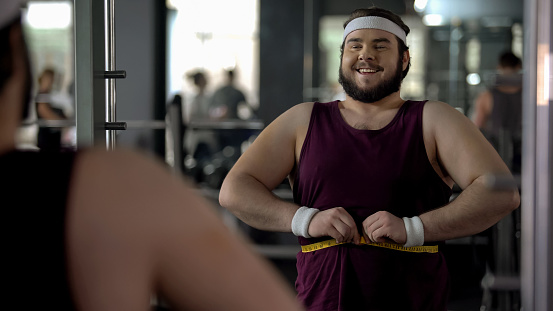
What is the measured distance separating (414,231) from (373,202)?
12 cm

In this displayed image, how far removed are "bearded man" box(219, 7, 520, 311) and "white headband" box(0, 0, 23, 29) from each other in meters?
1.05

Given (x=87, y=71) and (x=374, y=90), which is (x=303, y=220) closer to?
(x=374, y=90)

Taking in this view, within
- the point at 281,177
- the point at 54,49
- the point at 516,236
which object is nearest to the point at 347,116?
the point at 281,177

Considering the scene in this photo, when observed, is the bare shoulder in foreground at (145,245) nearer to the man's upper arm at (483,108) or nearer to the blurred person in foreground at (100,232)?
the blurred person in foreground at (100,232)

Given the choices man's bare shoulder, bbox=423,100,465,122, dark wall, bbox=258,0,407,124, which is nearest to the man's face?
man's bare shoulder, bbox=423,100,465,122

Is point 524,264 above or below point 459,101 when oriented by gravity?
below

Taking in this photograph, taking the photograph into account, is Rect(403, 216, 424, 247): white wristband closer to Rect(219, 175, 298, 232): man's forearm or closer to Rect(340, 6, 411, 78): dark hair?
Rect(219, 175, 298, 232): man's forearm

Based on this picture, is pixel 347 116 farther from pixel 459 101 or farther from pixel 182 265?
pixel 459 101

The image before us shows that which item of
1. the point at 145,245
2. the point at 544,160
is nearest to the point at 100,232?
the point at 145,245

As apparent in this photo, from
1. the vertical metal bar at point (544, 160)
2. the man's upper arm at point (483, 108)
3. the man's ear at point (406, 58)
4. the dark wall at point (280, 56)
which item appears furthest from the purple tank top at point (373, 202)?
the dark wall at point (280, 56)

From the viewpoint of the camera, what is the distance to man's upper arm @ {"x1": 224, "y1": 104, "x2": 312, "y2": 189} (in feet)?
5.41

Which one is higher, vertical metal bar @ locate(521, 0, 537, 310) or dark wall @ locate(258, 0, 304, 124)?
dark wall @ locate(258, 0, 304, 124)

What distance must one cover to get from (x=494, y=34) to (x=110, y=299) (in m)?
9.06

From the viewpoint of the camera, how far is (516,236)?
3.35 metres
